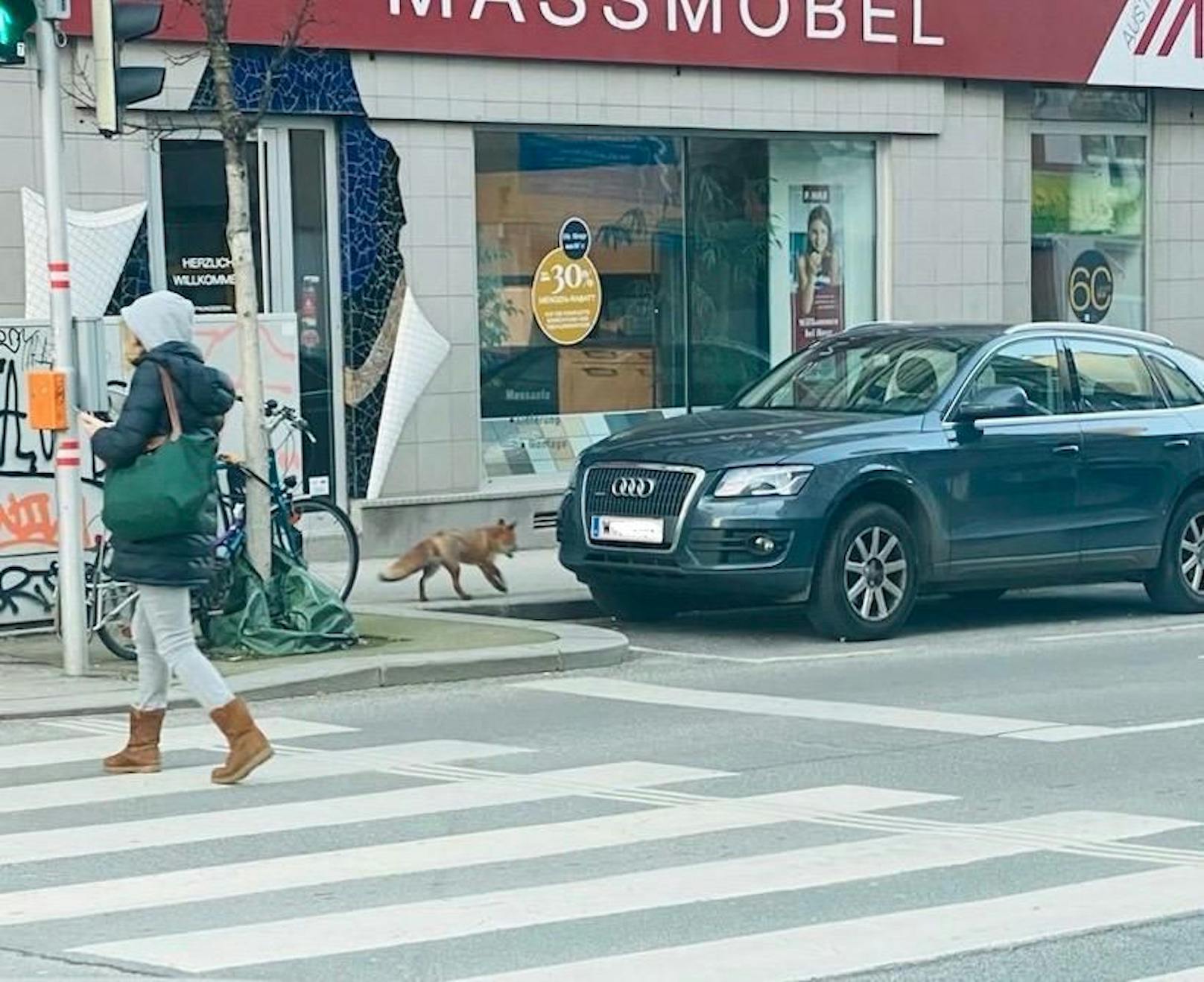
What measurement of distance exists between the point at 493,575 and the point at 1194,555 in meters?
4.58

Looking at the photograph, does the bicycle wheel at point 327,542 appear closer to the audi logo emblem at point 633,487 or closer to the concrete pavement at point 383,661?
the concrete pavement at point 383,661

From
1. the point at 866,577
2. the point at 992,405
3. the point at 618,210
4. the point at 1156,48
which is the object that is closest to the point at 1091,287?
the point at 1156,48

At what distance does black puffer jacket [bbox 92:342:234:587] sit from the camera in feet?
30.1

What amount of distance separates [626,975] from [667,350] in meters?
13.7

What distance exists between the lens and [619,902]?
7.31 meters

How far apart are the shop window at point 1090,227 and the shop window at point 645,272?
2.25 metres

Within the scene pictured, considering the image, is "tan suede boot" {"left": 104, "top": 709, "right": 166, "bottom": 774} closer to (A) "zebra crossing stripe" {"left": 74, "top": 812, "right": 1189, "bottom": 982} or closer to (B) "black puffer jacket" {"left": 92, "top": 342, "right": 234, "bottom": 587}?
(B) "black puffer jacket" {"left": 92, "top": 342, "right": 234, "bottom": 587}

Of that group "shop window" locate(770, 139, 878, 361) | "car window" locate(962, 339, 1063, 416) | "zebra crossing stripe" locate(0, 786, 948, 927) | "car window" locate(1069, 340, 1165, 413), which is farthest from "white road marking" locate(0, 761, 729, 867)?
"shop window" locate(770, 139, 878, 361)

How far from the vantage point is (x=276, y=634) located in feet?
41.0

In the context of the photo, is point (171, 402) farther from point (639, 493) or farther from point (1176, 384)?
point (1176, 384)

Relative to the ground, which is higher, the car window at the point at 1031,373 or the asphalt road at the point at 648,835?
the car window at the point at 1031,373

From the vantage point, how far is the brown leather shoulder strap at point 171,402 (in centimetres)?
927

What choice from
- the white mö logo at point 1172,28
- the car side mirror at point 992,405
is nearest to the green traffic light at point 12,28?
the car side mirror at point 992,405

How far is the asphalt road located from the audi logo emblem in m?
1.47
